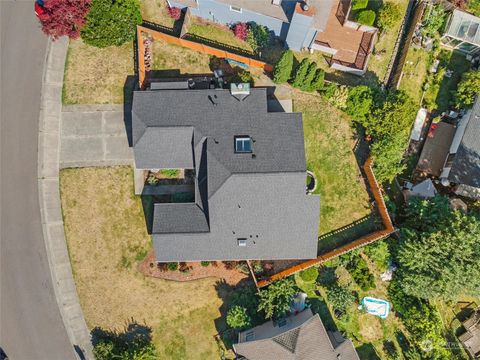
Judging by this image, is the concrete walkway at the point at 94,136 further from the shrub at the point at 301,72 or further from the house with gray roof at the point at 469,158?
the house with gray roof at the point at 469,158

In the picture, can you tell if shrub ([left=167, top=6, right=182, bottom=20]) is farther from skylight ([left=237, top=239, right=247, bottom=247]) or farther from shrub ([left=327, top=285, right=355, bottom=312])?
shrub ([left=327, top=285, right=355, bottom=312])


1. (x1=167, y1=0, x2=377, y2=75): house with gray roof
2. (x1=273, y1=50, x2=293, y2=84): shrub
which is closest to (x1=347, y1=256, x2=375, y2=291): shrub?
(x1=167, y1=0, x2=377, y2=75): house with gray roof

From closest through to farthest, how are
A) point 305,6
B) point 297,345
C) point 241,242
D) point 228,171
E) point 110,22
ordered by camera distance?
1. point 305,6
2. point 297,345
3. point 228,171
4. point 241,242
5. point 110,22

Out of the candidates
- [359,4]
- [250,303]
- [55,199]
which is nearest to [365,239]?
[250,303]

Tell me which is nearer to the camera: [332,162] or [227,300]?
[227,300]

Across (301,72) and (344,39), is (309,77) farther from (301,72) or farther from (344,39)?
(344,39)

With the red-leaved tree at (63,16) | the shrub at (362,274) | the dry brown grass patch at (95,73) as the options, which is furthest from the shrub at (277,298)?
the red-leaved tree at (63,16)
